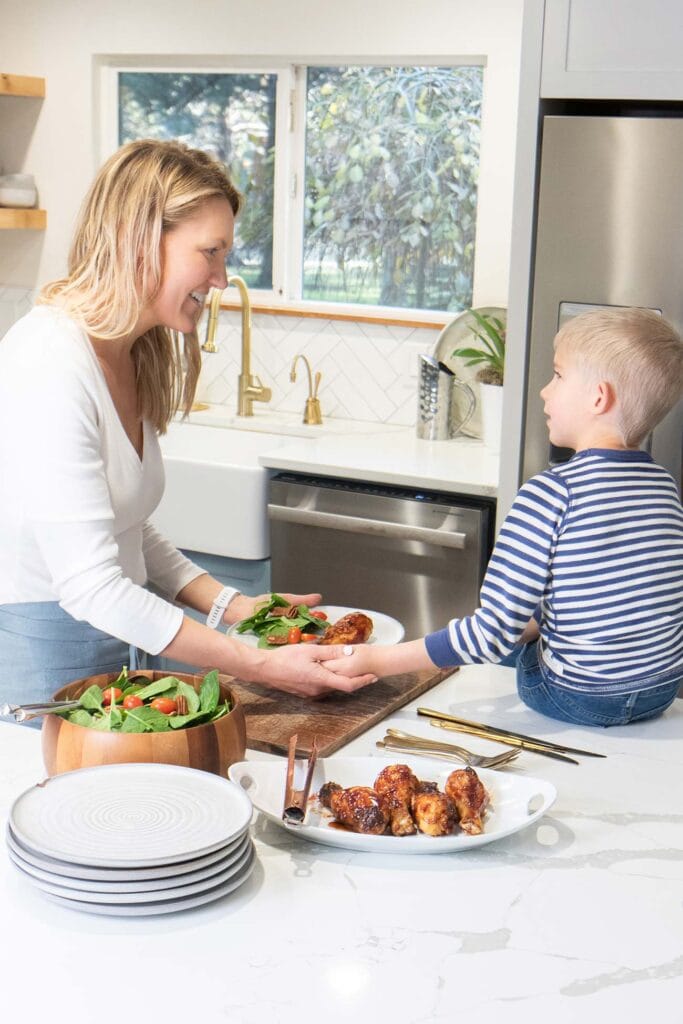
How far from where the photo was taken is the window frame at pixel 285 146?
396 cm

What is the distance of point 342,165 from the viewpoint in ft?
13.1

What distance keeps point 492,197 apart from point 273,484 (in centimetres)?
113

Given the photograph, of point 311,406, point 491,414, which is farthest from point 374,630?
point 311,406

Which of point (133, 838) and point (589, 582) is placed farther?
point (589, 582)

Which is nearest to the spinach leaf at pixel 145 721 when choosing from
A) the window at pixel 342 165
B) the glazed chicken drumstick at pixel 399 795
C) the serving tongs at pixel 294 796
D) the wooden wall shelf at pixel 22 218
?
the serving tongs at pixel 294 796

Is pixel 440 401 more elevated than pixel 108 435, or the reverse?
pixel 108 435

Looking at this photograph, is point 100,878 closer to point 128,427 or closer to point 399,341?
point 128,427

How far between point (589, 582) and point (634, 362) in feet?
1.05

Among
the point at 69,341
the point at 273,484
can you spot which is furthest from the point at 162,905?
the point at 273,484

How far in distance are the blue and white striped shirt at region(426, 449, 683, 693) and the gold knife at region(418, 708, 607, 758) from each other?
0.07 m

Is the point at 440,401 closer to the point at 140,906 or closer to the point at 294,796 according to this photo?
the point at 294,796

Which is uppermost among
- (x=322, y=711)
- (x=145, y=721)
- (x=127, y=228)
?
(x=127, y=228)

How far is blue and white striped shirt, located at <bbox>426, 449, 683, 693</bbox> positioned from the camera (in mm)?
1623

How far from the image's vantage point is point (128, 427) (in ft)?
6.52
